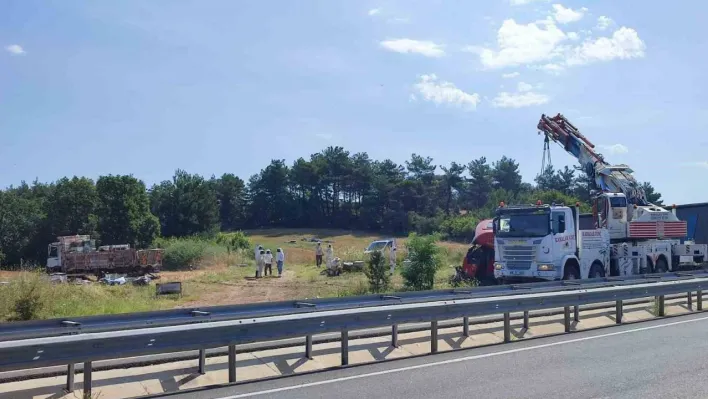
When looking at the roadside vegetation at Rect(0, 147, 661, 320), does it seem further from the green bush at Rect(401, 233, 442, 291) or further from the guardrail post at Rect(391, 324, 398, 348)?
the guardrail post at Rect(391, 324, 398, 348)

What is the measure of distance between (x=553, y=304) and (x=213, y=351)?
6611 millimetres

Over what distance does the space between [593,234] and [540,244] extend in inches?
131

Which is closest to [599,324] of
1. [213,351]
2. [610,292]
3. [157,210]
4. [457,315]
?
[610,292]

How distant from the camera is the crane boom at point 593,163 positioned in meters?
28.8

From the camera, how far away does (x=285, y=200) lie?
113 m

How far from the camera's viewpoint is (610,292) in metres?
14.4

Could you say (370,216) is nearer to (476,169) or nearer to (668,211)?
(476,169)

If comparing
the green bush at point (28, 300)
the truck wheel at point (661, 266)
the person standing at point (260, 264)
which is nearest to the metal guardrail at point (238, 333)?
the green bush at point (28, 300)

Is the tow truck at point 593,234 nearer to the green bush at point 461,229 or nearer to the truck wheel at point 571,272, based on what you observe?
the truck wheel at point 571,272

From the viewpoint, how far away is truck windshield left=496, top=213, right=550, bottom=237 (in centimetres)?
2250

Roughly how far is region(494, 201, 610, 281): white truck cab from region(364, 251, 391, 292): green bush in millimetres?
3903

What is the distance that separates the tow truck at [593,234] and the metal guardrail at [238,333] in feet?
29.2

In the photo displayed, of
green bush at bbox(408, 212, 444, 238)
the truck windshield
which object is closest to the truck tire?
the truck windshield

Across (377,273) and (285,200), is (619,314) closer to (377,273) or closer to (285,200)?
(377,273)
